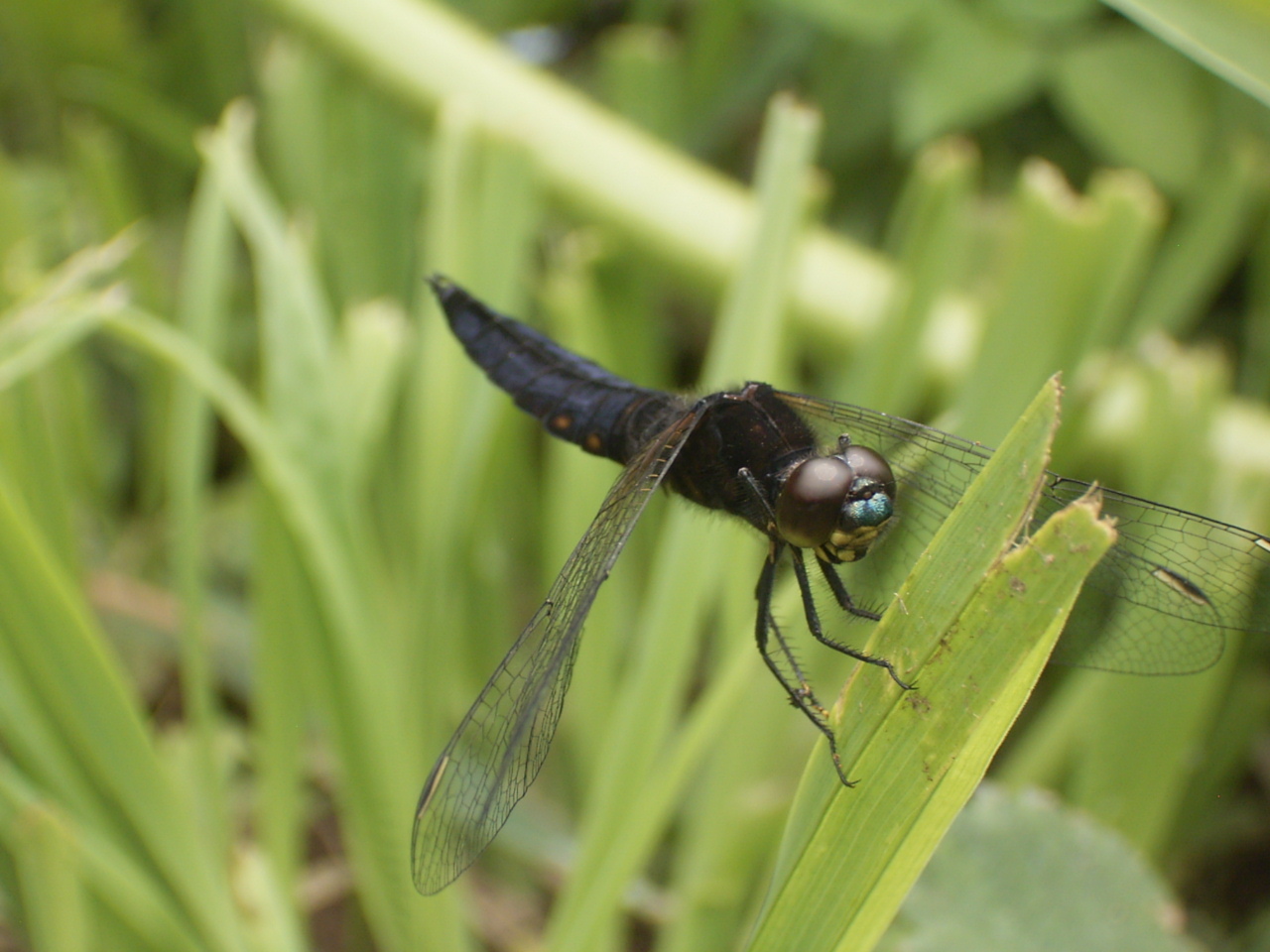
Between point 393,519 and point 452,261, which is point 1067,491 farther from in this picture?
point 393,519

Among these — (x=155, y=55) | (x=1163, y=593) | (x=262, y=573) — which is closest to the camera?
(x=1163, y=593)

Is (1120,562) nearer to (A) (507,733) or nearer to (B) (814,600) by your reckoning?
(B) (814,600)

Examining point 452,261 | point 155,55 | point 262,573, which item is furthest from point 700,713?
point 155,55

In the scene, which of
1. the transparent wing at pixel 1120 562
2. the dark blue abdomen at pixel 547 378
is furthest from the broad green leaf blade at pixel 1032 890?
the dark blue abdomen at pixel 547 378

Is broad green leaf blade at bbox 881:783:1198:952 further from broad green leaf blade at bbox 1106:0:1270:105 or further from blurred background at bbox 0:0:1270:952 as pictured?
broad green leaf blade at bbox 1106:0:1270:105

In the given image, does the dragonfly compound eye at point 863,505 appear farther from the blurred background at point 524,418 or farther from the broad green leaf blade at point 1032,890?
the broad green leaf blade at point 1032,890

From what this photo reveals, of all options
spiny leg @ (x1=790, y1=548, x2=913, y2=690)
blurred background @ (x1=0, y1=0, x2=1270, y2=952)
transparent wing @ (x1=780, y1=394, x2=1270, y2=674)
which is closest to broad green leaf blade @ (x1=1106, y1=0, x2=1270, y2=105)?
blurred background @ (x1=0, y1=0, x2=1270, y2=952)
